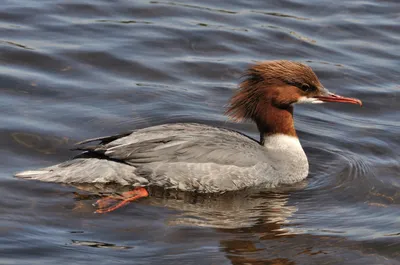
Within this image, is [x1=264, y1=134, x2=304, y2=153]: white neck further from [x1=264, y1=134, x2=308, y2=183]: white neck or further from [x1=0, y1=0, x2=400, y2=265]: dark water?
[x1=0, y1=0, x2=400, y2=265]: dark water

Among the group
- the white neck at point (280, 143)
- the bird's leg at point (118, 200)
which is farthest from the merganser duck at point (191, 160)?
the white neck at point (280, 143)

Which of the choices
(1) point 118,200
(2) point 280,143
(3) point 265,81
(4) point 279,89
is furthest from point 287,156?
(1) point 118,200

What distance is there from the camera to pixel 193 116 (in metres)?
9.05

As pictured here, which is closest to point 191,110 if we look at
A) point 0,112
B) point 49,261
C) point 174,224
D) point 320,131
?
point 320,131

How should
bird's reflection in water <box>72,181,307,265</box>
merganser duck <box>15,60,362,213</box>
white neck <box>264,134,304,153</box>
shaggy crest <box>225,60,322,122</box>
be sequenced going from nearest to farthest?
bird's reflection in water <box>72,181,307,265</box>
merganser duck <box>15,60,362,213</box>
shaggy crest <box>225,60,322,122</box>
white neck <box>264,134,304,153</box>

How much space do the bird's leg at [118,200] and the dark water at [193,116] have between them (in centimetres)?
8

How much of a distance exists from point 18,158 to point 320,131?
10.6 feet

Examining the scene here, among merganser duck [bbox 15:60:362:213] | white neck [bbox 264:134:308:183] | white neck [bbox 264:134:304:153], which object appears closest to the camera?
merganser duck [bbox 15:60:362:213]

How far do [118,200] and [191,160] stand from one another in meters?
0.77

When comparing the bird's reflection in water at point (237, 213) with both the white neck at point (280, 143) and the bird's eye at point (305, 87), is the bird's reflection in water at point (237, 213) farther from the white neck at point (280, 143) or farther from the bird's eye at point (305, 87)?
the bird's eye at point (305, 87)

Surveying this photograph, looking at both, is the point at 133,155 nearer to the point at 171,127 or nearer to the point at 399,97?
the point at 171,127

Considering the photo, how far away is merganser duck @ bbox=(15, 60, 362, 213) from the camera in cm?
739

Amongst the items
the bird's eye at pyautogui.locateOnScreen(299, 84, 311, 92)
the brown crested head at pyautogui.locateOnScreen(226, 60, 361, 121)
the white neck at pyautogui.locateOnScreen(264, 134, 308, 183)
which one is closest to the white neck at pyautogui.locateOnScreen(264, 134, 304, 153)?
the white neck at pyautogui.locateOnScreen(264, 134, 308, 183)

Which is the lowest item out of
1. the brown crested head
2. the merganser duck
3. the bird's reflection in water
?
the bird's reflection in water
